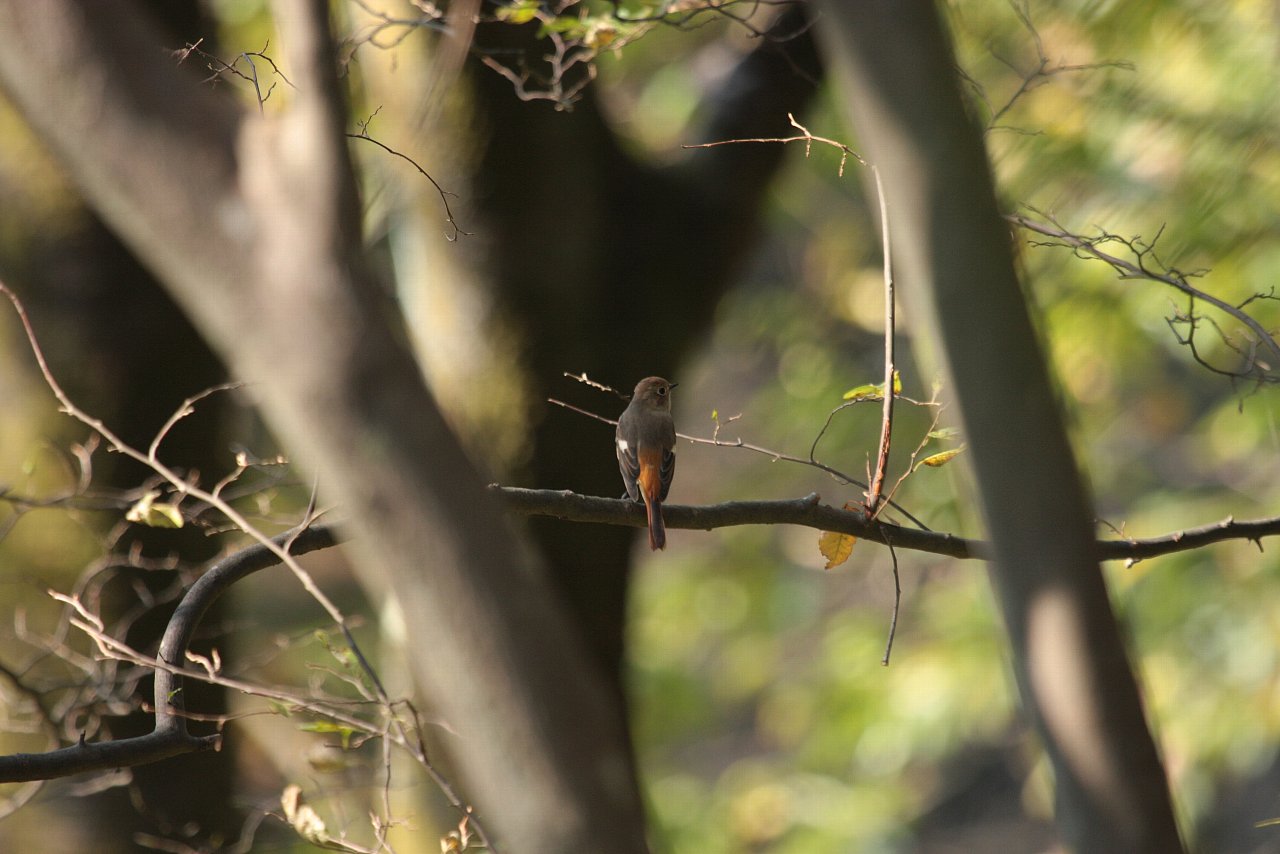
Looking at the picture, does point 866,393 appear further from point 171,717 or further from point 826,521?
point 171,717

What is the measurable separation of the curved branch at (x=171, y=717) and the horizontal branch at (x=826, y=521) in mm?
415

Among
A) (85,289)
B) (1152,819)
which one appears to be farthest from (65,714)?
(1152,819)

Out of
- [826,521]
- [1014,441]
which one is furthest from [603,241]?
[1014,441]

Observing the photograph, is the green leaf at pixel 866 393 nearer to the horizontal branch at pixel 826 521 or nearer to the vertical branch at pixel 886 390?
the vertical branch at pixel 886 390

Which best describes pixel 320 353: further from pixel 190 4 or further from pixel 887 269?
pixel 190 4

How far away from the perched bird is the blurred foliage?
33 cm

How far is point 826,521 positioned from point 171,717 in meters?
1.21

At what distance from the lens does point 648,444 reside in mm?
3748

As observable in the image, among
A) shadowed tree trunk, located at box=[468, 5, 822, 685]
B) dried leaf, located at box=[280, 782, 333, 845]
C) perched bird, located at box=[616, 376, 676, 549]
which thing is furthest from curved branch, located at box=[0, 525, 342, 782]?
shadowed tree trunk, located at box=[468, 5, 822, 685]

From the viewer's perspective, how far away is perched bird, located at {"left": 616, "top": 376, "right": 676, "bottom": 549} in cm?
352

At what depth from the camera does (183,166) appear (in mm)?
1294

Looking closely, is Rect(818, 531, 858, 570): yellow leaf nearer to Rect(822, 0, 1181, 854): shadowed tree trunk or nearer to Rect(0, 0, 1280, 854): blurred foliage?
Rect(0, 0, 1280, 854): blurred foliage

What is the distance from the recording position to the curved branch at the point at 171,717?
1714 millimetres

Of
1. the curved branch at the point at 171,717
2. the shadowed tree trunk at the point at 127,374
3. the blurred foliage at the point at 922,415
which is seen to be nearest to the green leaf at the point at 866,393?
the blurred foliage at the point at 922,415
